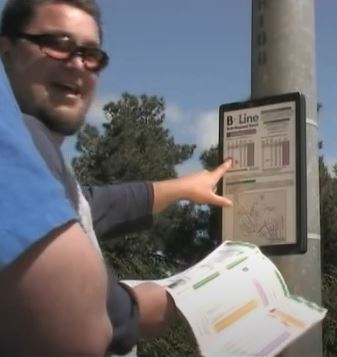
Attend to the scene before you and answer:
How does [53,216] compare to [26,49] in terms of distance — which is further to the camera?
[26,49]

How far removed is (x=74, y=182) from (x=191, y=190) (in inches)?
37.6

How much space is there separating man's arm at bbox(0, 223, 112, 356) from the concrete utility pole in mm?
1951

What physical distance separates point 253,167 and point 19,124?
163 cm

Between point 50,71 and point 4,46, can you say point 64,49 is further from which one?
point 4,46

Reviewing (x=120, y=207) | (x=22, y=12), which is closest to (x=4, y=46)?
(x=22, y=12)

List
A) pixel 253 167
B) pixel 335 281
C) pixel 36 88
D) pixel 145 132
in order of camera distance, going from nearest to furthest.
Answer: pixel 36 88
pixel 253 167
pixel 335 281
pixel 145 132

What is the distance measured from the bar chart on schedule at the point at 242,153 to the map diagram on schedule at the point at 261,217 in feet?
0.35

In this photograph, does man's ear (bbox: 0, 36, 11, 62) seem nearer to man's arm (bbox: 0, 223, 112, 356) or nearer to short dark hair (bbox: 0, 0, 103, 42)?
short dark hair (bbox: 0, 0, 103, 42)

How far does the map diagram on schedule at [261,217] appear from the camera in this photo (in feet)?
7.95

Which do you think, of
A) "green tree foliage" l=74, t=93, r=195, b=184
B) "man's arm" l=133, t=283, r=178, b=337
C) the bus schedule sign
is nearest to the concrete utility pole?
the bus schedule sign

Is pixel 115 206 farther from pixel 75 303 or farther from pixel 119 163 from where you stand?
pixel 119 163

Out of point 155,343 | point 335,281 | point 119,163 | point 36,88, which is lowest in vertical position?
point 155,343

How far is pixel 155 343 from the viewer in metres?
8.09

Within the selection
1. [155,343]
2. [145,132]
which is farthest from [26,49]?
[145,132]
